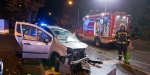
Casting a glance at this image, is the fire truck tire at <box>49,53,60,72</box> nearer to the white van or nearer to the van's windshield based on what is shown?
the white van

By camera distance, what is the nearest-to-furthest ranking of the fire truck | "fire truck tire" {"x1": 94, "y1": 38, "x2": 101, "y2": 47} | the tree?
the fire truck
"fire truck tire" {"x1": 94, "y1": 38, "x2": 101, "y2": 47}
the tree

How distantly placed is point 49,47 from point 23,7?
900 inches

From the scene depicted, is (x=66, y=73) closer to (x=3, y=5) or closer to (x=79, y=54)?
(x=79, y=54)

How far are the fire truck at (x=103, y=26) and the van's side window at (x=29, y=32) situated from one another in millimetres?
7199

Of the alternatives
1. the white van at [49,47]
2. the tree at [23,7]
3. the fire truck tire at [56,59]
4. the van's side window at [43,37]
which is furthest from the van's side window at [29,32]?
the tree at [23,7]

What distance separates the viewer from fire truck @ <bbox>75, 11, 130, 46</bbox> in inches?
516

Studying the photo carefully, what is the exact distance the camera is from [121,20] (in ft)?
44.0

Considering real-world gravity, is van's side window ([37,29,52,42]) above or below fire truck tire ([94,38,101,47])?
above

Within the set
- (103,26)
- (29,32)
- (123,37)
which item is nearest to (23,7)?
(103,26)

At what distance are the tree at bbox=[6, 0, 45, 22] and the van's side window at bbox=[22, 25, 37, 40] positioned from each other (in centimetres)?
1928

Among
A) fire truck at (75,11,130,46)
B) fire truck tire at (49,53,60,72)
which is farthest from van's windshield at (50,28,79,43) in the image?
fire truck at (75,11,130,46)

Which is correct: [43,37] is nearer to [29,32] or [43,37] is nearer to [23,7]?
[29,32]

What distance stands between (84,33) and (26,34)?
403 inches

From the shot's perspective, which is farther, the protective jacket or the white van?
the protective jacket
